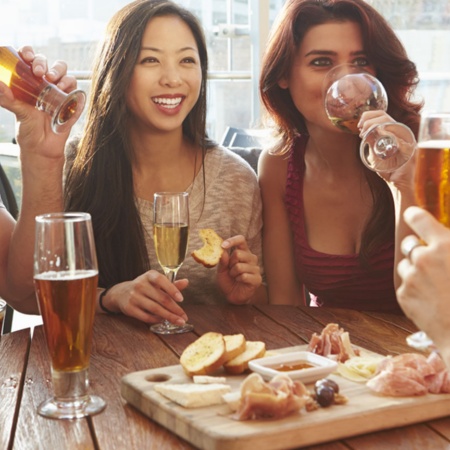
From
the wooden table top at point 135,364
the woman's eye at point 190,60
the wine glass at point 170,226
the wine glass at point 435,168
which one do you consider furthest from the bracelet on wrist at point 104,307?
the wine glass at point 435,168

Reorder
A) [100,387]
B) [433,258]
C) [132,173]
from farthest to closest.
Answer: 1. [132,173]
2. [100,387]
3. [433,258]

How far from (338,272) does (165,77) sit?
2.61 ft

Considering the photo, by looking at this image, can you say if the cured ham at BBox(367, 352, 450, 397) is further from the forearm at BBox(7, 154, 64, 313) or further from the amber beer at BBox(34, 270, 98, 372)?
the forearm at BBox(7, 154, 64, 313)

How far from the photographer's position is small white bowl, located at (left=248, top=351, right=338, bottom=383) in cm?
138

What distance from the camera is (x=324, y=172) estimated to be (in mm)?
2719

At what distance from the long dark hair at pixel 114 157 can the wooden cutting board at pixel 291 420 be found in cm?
116

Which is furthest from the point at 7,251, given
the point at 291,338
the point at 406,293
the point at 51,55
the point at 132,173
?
the point at 51,55

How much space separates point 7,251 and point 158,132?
24.7 inches

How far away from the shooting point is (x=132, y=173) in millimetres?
2645

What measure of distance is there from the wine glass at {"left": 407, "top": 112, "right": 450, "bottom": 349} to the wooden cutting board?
19 centimetres

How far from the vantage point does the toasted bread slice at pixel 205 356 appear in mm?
1444

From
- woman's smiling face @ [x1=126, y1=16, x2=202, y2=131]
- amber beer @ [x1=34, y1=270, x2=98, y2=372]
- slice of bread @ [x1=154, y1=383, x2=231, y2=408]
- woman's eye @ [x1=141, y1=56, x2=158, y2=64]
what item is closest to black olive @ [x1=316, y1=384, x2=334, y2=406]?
slice of bread @ [x1=154, y1=383, x2=231, y2=408]

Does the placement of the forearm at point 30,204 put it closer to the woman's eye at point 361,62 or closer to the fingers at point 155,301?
the fingers at point 155,301

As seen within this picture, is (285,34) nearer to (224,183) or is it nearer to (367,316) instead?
(224,183)
